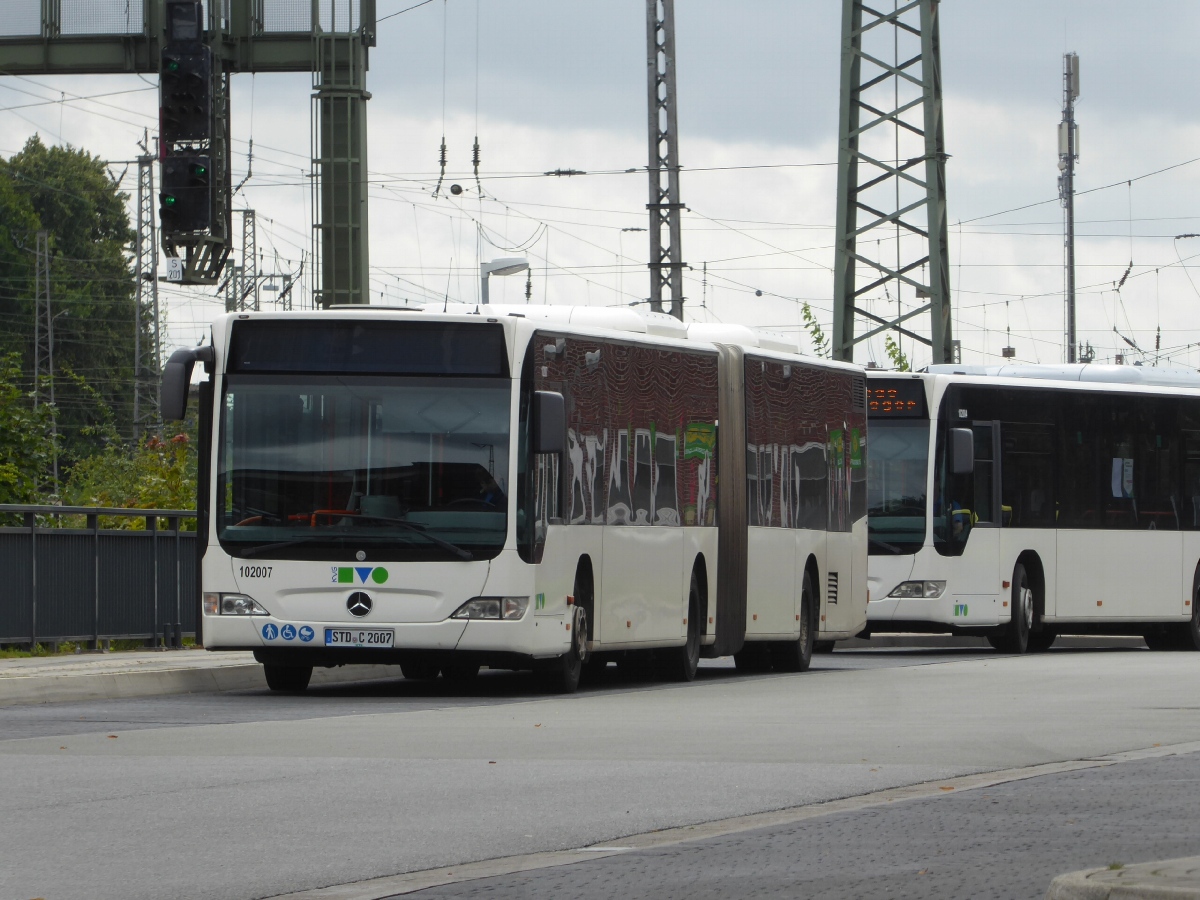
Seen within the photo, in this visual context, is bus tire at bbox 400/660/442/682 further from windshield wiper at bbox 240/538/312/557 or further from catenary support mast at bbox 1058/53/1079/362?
catenary support mast at bbox 1058/53/1079/362

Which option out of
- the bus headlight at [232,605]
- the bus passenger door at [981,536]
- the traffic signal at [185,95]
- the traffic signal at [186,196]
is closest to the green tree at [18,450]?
the traffic signal at [186,196]

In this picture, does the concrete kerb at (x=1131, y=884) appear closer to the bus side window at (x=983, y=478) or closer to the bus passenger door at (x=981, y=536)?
the bus passenger door at (x=981, y=536)

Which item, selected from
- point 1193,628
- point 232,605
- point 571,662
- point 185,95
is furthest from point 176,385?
point 1193,628

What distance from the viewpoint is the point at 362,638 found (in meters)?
18.1

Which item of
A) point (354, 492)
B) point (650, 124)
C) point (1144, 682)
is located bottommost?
point (1144, 682)

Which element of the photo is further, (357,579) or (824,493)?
(824,493)

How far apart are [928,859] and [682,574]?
41.5 feet

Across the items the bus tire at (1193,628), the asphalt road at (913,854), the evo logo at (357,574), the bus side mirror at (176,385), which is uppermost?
the bus side mirror at (176,385)

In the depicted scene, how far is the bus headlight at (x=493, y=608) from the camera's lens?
18047 millimetres

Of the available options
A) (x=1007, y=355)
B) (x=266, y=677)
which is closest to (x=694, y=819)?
(x=266, y=677)

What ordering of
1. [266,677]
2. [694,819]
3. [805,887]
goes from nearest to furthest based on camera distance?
[805,887], [694,819], [266,677]

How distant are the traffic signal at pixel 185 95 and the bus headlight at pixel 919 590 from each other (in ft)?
32.7

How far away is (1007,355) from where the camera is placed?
311 ft

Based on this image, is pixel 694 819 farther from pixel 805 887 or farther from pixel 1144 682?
pixel 1144 682
